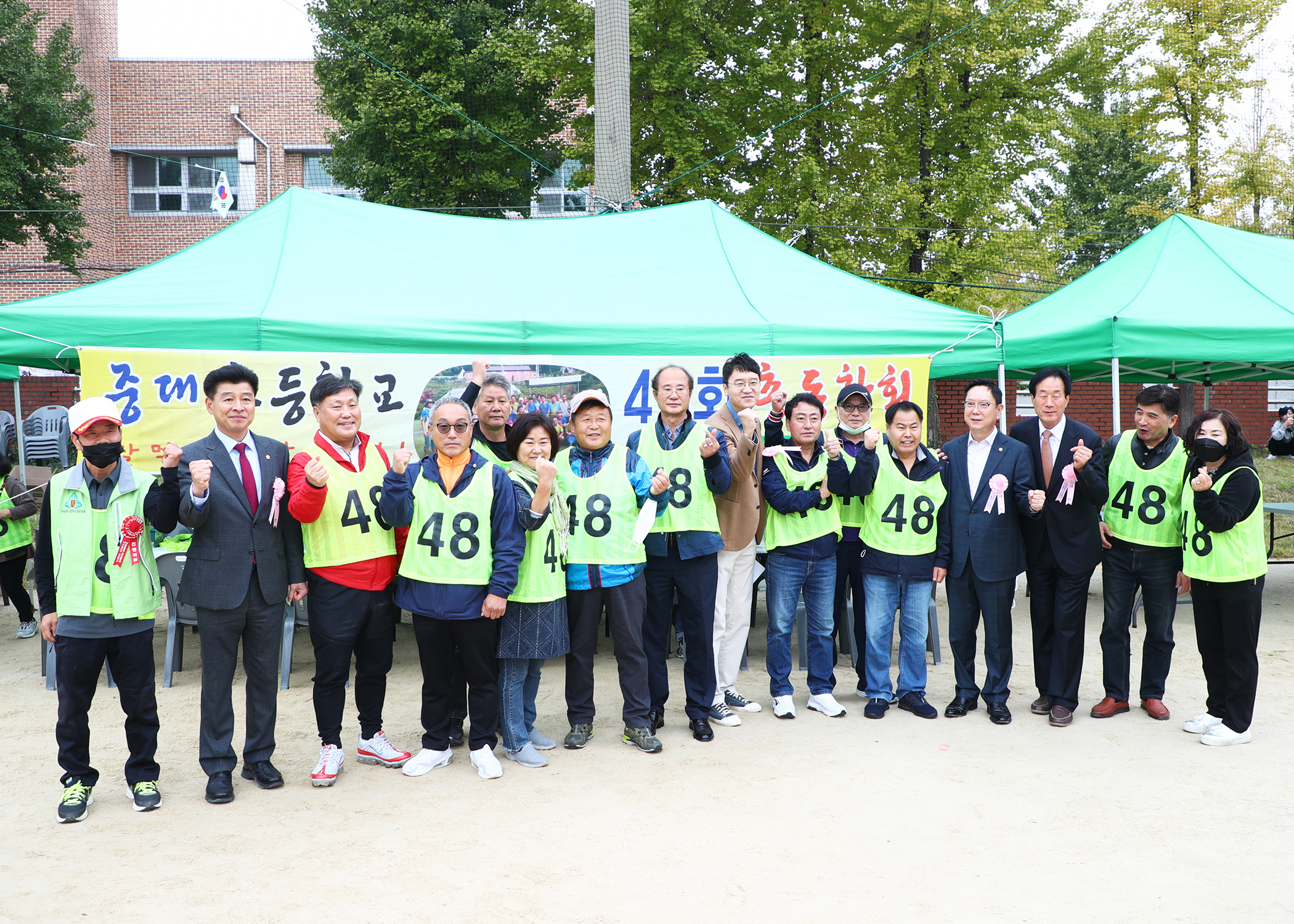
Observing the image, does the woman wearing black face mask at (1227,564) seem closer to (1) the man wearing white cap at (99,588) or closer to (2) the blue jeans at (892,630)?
(2) the blue jeans at (892,630)

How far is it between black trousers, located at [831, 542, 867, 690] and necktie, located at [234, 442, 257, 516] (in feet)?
9.34

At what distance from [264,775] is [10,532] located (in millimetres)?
4040

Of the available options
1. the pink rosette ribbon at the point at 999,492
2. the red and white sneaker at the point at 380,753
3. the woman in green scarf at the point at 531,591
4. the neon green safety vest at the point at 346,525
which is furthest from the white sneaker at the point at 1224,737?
the neon green safety vest at the point at 346,525

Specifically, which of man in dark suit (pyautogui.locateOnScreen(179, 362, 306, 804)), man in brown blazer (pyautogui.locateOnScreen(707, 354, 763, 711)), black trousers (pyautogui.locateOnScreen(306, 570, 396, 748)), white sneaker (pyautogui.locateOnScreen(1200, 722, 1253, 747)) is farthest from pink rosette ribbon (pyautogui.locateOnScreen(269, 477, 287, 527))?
white sneaker (pyautogui.locateOnScreen(1200, 722, 1253, 747))

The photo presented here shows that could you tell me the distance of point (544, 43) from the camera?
15.3 m

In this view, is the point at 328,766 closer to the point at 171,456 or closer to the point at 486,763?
the point at 486,763

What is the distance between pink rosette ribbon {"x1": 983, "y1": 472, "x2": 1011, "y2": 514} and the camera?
458 cm

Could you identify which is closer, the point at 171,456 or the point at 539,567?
the point at 171,456

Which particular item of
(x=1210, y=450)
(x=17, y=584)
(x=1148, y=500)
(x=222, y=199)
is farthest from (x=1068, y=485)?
(x=222, y=199)

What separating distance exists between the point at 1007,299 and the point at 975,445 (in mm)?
11358

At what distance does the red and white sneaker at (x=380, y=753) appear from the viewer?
4.12 metres

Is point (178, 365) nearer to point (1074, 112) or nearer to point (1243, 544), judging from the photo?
point (1243, 544)

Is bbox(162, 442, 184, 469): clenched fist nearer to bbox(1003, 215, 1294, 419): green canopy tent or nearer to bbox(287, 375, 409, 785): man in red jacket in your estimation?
bbox(287, 375, 409, 785): man in red jacket

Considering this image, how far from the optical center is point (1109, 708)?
478 centimetres
